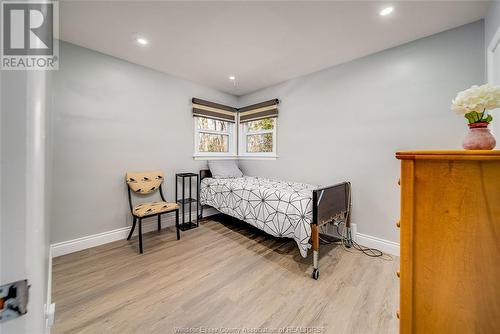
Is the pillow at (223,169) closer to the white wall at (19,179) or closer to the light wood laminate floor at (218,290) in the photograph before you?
the light wood laminate floor at (218,290)

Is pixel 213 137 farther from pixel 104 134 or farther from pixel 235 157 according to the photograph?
pixel 104 134

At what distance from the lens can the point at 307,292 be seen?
5.43 feet

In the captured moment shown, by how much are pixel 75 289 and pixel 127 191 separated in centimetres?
124

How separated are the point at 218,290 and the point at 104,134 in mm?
2289

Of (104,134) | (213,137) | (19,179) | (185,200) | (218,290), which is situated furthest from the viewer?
(213,137)

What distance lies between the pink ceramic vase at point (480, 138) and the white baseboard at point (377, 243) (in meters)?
1.82

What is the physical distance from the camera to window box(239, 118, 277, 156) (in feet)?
11.9

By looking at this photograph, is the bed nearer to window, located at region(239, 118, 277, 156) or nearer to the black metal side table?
the black metal side table

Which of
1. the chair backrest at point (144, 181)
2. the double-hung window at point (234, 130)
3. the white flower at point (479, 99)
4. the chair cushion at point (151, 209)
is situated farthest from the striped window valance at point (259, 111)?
the white flower at point (479, 99)

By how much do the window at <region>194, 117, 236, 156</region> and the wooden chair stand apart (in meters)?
0.86

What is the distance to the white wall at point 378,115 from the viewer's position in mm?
1956

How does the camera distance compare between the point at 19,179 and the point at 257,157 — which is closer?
the point at 19,179

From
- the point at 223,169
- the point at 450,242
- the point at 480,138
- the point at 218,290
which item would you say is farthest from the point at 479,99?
the point at 223,169

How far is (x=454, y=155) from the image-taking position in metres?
0.76
